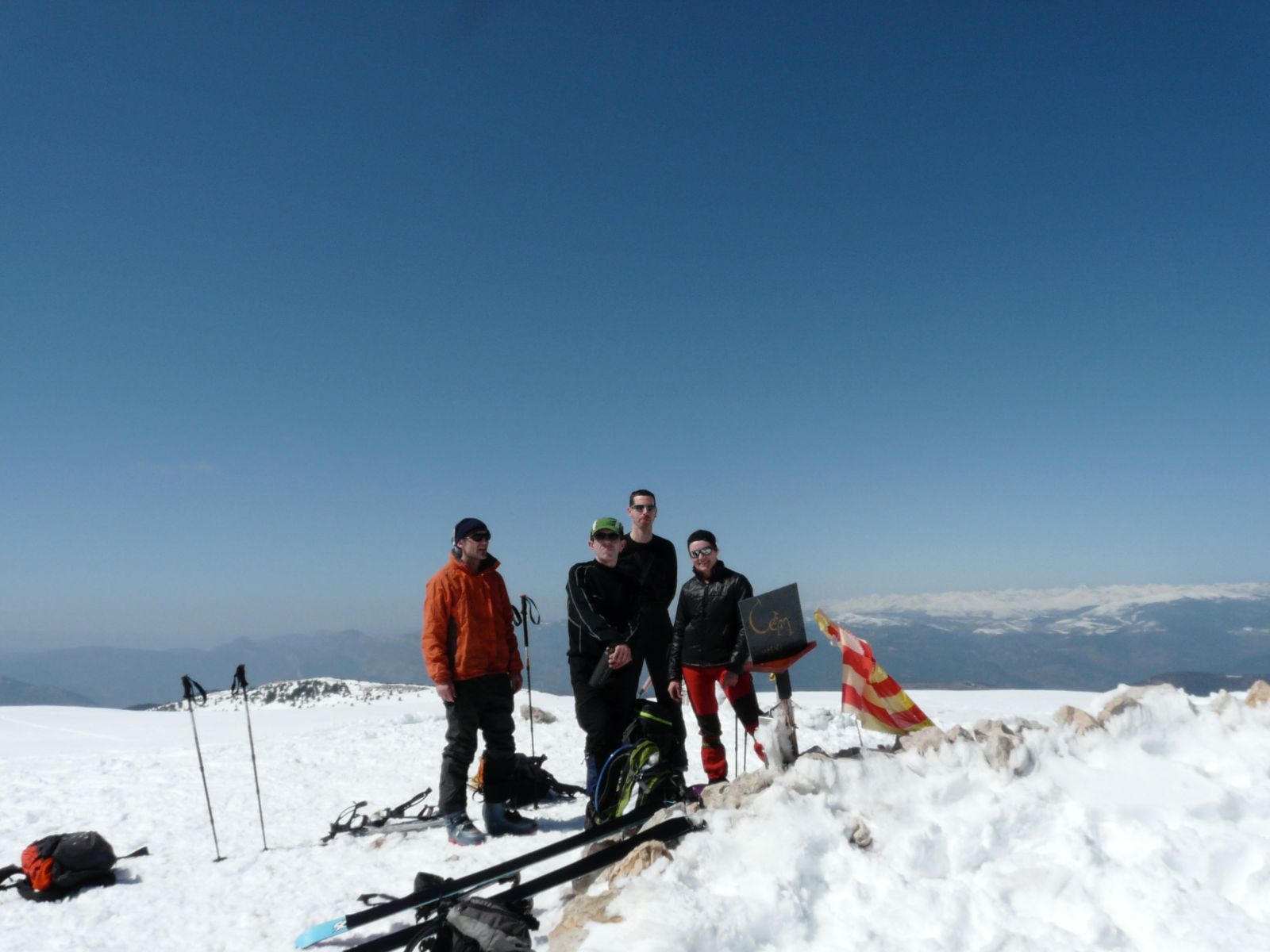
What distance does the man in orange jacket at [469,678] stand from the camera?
17.6 feet

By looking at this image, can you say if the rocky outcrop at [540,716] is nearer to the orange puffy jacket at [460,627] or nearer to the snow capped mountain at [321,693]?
the orange puffy jacket at [460,627]

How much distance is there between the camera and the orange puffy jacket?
5383 mm

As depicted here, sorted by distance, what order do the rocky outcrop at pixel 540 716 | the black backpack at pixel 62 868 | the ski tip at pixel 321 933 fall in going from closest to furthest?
the ski tip at pixel 321 933 < the black backpack at pixel 62 868 < the rocky outcrop at pixel 540 716

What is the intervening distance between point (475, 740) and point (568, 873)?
9.44ft

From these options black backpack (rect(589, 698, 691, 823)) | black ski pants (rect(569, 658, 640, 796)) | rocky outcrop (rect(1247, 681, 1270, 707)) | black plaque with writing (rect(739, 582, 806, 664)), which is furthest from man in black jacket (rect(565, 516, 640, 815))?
rocky outcrop (rect(1247, 681, 1270, 707))

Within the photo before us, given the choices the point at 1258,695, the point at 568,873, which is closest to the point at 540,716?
the point at 568,873

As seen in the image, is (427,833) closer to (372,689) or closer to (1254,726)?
(1254,726)

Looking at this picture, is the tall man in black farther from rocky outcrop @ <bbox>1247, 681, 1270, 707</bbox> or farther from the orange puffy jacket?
rocky outcrop @ <bbox>1247, 681, 1270, 707</bbox>

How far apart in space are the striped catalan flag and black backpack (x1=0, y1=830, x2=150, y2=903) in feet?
18.4

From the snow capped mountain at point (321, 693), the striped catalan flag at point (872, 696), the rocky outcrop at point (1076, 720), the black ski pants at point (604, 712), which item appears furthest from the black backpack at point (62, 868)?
the snow capped mountain at point (321, 693)

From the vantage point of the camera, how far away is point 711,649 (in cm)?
571

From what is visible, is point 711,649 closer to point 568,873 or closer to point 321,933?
point 568,873

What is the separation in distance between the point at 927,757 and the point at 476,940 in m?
2.29

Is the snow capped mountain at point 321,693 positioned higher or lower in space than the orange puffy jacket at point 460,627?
Answer: lower
